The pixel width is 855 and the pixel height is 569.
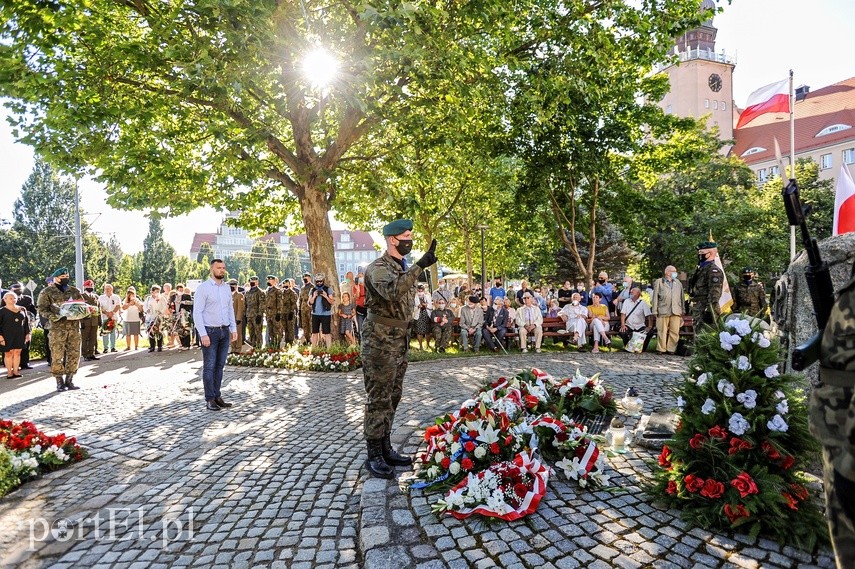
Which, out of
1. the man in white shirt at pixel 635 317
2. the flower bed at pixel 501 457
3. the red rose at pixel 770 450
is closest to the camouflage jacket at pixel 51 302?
the flower bed at pixel 501 457

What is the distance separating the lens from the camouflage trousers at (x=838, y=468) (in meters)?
1.50

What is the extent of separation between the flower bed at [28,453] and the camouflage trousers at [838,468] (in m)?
6.11

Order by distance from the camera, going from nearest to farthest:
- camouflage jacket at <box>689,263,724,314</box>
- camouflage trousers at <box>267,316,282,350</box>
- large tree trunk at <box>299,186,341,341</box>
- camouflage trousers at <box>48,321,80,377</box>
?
camouflage jacket at <box>689,263,724,314</box> < camouflage trousers at <box>48,321,80,377</box> < large tree trunk at <box>299,186,341,341</box> < camouflage trousers at <box>267,316,282,350</box>

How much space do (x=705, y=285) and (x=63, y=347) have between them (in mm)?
12151

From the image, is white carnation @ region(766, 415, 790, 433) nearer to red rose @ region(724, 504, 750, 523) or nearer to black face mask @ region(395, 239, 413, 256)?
red rose @ region(724, 504, 750, 523)

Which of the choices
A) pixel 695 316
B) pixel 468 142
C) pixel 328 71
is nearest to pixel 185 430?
pixel 328 71

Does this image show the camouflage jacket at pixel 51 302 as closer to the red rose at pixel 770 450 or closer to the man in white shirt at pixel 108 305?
the man in white shirt at pixel 108 305

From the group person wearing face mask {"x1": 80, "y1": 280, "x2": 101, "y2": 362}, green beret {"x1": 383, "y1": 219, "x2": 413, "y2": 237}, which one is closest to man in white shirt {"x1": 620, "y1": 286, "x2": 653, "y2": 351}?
green beret {"x1": 383, "y1": 219, "x2": 413, "y2": 237}

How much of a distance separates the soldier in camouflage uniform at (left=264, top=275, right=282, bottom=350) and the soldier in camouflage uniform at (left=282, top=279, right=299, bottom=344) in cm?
12

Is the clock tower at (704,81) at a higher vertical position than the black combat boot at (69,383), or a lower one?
higher

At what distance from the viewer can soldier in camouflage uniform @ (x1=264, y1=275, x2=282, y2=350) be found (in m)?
14.7

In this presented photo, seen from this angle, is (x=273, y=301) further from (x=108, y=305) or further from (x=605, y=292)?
(x=605, y=292)

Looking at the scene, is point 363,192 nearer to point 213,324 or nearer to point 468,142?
point 468,142

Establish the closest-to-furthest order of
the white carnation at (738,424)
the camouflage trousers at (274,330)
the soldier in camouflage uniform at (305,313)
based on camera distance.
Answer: the white carnation at (738,424)
the soldier in camouflage uniform at (305,313)
the camouflage trousers at (274,330)
